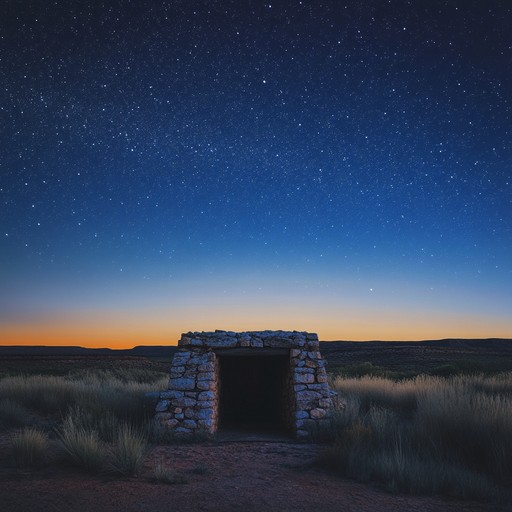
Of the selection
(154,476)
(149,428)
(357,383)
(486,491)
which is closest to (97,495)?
(154,476)

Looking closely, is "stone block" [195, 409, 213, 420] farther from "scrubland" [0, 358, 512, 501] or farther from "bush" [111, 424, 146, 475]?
"bush" [111, 424, 146, 475]

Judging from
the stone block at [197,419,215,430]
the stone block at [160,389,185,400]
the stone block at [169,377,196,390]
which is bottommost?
the stone block at [197,419,215,430]

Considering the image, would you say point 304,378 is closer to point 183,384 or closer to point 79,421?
point 183,384

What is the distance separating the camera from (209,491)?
566 centimetres

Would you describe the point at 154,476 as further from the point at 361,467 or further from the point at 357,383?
the point at 357,383

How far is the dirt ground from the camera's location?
508cm

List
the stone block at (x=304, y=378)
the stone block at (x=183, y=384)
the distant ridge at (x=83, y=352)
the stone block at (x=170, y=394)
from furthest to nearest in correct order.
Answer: the distant ridge at (x=83, y=352)
the stone block at (x=304, y=378)
the stone block at (x=183, y=384)
the stone block at (x=170, y=394)

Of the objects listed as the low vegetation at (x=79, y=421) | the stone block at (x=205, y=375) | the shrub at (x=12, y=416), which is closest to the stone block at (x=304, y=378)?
the stone block at (x=205, y=375)

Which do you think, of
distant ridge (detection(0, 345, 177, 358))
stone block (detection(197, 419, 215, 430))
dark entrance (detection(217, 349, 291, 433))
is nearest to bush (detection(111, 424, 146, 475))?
stone block (detection(197, 419, 215, 430))

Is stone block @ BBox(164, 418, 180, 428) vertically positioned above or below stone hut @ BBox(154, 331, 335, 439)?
below

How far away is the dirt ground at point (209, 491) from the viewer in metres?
5.08

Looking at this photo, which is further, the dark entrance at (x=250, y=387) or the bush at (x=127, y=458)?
the dark entrance at (x=250, y=387)

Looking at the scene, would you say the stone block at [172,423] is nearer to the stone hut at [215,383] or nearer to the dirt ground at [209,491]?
the stone hut at [215,383]

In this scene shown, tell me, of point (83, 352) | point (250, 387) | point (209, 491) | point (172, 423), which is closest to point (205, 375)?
point (172, 423)
